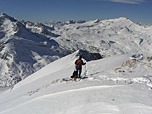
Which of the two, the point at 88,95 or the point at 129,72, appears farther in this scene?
the point at 129,72

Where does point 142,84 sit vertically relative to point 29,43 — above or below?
below

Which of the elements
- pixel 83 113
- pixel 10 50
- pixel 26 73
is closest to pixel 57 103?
pixel 83 113

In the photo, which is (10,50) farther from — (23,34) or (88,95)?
(88,95)

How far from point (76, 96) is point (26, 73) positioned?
3284 inches

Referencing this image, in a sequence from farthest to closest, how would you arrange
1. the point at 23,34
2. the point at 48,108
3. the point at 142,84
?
the point at 23,34, the point at 142,84, the point at 48,108

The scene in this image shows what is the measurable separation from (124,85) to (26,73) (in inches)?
3297

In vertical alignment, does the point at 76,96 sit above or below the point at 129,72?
below

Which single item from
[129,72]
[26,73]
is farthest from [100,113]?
[26,73]

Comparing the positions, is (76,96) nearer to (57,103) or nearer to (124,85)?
(57,103)

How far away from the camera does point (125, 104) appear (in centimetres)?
849

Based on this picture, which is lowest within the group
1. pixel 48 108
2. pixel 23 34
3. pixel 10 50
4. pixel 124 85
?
pixel 48 108

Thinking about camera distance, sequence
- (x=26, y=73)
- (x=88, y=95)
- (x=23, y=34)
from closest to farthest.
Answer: (x=88, y=95), (x=26, y=73), (x=23, y=34)

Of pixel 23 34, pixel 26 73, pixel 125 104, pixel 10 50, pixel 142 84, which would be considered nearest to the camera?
pixel 125 104

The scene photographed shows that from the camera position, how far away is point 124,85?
11.2 metres
